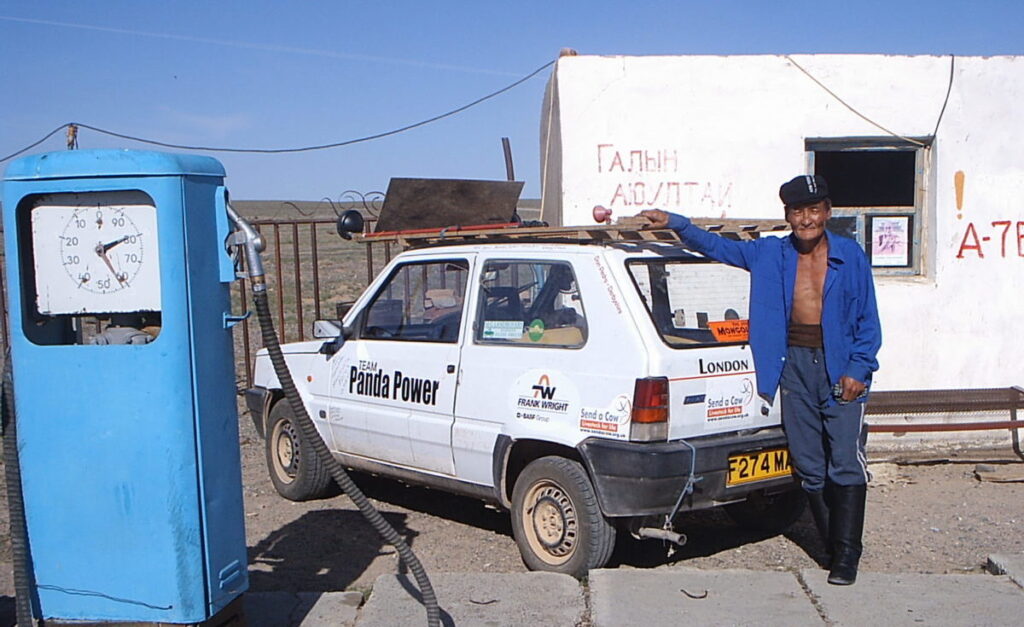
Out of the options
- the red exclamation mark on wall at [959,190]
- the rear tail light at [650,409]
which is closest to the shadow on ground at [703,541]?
the rear tail light at [650,409]

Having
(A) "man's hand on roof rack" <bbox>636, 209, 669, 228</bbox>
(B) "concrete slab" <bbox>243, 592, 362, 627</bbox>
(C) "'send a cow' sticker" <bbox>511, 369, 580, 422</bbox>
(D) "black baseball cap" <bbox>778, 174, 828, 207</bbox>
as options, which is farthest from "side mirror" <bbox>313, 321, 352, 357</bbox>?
(D) "black baseball cap" <bbox>778, 174, 828, 207</bbox>

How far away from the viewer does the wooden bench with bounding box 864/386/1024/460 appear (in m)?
7.55

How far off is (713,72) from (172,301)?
17.1 feet

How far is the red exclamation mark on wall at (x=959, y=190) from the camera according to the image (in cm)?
766

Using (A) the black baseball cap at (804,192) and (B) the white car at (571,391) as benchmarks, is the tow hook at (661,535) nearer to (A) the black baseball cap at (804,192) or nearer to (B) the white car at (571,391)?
(B) the white car at (571,391)

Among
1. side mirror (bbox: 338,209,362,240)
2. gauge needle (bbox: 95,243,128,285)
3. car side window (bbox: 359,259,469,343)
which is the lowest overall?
car side window (bbox: 359,259,469,343)

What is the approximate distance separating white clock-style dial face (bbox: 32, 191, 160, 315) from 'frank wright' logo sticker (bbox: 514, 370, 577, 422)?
77.8 inches

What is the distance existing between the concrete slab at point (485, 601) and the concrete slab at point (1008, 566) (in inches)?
81.3

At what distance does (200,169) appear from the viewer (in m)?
3.69

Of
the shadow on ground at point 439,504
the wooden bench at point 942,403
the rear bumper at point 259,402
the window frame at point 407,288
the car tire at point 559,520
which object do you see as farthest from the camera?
the wooden bench at point 942,403

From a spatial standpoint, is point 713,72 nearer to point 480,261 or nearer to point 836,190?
point 836,190

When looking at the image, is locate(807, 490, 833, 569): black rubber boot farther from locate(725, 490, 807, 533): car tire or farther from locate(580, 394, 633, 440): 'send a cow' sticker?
locate(580, 394, 633, 440): 'send a cow' sticker

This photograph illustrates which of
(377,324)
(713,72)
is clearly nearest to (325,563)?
(377,324)

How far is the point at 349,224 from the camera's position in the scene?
670 centimetres
